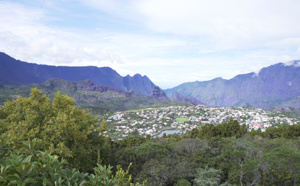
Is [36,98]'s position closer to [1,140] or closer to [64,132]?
[64,132]

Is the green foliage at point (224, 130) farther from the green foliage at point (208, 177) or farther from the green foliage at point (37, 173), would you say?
the green foliage at point (37, 173)

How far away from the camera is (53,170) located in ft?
12.3

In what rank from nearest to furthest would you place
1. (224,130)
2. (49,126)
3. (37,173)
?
(37,173), (49,126), (224,130)

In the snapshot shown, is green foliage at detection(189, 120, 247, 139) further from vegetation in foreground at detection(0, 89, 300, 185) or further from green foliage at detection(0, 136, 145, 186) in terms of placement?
green foliage at detection(0, 136, 145, 186)

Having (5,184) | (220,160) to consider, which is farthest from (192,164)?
(5,184)

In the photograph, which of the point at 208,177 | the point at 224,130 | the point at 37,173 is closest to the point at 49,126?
the point at 37,173

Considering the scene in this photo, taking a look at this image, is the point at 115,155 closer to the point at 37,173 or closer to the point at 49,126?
the point at 49,126

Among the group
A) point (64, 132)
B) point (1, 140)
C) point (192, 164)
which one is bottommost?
point (192, 164)

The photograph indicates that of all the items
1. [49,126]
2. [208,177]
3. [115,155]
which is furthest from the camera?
[115,155]

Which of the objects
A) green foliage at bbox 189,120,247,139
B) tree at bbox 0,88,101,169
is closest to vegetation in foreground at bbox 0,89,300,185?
tree at bbox 0,88,101,169

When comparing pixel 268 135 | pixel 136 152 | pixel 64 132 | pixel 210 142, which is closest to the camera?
pixel 64 132

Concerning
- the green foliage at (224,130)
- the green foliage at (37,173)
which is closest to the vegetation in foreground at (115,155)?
the green foliage at (37,173)

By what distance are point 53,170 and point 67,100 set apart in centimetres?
1255

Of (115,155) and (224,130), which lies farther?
(224,130)
